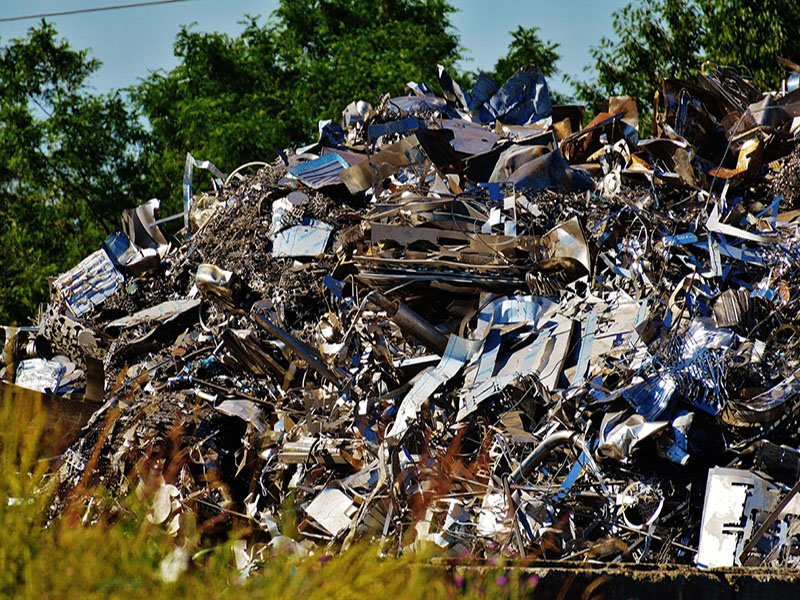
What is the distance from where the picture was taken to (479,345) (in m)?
4.71

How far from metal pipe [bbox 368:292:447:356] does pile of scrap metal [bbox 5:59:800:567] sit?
12 millimetres

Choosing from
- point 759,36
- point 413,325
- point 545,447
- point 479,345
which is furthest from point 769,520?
point 759,36

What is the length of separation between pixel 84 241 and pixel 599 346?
13.3 metres

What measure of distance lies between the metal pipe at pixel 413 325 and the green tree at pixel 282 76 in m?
9.85

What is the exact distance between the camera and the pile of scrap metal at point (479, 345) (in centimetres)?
393

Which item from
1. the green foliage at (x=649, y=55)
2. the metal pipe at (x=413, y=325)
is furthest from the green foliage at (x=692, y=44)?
the metal pipe at (x=413, y=325)

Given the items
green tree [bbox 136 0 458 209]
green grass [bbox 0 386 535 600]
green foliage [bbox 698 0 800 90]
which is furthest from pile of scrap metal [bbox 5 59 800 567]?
green tree [bbox 136 0 458 209]

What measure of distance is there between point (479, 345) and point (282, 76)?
1522 cm

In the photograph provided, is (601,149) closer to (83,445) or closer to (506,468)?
(506,468)

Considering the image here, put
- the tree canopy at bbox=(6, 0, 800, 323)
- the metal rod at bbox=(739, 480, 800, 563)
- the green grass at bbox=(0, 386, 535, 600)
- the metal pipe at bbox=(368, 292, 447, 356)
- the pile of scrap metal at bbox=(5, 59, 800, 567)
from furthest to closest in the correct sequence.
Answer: the tree canopy at bbox=(6, 0, 800, 323), the metal pipe at bbox=(368, 292, 447, 356), the pile of scrap metal at bbox=(5, 59, 800, 567), the metal rod at bbox=(739, 480, 800, 563), the green grass at bbox=(0, 386, 535, 600)

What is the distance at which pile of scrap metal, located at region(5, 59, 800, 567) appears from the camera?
3932 millimetres

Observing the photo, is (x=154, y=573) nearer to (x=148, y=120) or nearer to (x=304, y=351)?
(x=304, y=351)

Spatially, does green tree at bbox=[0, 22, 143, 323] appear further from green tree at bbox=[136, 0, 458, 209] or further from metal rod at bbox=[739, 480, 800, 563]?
metal rod at bbox=[739, 480, 800, 563]

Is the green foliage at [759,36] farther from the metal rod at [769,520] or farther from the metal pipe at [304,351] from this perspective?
the metal rod at [769,520]
